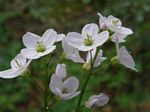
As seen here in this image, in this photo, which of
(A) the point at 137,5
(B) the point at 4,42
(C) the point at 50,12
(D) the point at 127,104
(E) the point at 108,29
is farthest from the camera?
(C) the point at 50,12

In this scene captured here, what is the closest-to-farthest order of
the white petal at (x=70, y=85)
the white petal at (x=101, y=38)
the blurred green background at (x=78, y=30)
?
the white petal at (x=101, y=38), the white petal at (x=70, y=85), the blurred green background at (x=78, y=30)

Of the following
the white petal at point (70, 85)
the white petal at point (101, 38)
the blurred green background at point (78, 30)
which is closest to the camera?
the white petal at point (101, 38)

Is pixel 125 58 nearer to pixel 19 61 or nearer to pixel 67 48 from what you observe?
pixel 67 48

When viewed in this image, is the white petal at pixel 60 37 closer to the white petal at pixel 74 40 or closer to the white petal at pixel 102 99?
the white petal at pixel 74 40

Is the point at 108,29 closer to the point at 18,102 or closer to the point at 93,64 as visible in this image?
the point at 93,64

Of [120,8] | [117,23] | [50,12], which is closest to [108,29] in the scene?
[117,23]

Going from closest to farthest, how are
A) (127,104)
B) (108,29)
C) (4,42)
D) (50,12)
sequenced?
1. (108,29)
2. (127,104)
3. (4,42)
4. (50,12)

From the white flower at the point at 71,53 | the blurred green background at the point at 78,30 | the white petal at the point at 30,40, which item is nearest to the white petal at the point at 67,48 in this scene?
the white flower at the point at 71,53
